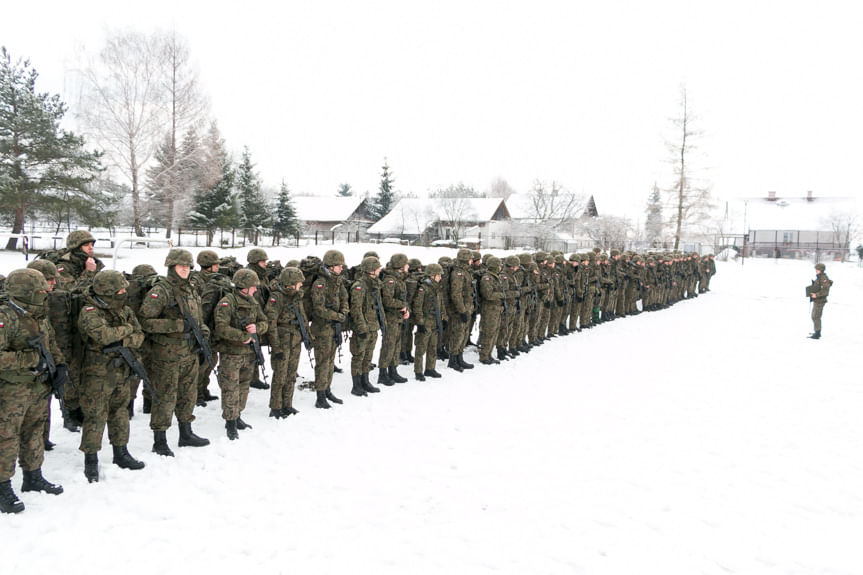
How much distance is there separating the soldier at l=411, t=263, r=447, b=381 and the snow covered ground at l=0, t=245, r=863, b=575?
1.25 feet

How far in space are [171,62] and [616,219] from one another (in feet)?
153

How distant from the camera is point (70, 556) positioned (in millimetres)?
3521

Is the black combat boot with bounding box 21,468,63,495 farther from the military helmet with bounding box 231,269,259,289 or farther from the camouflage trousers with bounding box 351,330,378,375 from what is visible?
the camouflage trousers with bounding box 351,330,378,375

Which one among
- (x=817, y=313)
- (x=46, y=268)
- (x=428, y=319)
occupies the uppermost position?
(x=46, y=268)

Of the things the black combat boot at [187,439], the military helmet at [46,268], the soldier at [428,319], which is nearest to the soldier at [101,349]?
the military helmet at [46,268]

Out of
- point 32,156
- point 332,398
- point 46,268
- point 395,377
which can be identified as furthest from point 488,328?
point 32,156

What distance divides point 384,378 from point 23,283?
4969mm

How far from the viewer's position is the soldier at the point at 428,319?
8398 mm

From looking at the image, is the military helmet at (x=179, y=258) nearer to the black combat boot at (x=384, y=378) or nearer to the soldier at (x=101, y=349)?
the soldier at (x=101, y=349)

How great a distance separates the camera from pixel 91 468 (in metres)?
4.54

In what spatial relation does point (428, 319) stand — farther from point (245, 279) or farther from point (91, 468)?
point (91, 468)

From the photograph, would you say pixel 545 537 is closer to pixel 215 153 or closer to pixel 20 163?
pixel 20 163

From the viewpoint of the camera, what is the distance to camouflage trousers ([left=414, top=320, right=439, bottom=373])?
27.6 ft

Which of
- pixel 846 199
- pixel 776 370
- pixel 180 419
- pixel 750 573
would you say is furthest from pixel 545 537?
pixel 846 199
